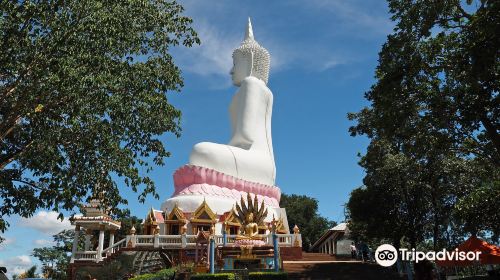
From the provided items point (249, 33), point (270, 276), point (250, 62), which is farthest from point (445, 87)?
point (249, 33)

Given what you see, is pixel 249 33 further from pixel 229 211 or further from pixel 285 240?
pixel 285 240

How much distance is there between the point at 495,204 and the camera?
16266mm

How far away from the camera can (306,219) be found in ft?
175

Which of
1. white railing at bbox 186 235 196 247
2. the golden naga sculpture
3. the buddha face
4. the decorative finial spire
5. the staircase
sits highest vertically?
the decorative finial spire

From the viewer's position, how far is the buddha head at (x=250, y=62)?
3384 cm

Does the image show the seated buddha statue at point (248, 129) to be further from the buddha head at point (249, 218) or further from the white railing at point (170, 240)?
the buddha head at point (249, 218)

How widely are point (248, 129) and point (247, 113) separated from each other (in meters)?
1.16

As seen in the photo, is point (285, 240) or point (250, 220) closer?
point (250, 220)

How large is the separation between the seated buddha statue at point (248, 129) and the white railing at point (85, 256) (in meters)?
8.28

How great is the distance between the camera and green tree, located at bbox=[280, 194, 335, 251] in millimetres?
51781

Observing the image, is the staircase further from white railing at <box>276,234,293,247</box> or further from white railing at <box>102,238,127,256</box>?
white railing at <box>276,234,293,247</box>

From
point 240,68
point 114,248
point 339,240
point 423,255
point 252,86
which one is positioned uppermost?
point 240,68

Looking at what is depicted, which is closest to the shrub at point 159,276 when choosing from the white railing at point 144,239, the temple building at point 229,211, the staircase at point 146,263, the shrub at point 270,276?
the temple building at point 229,211

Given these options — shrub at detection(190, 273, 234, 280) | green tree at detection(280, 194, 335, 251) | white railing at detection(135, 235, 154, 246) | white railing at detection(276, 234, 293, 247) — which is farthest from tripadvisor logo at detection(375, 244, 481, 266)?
green tree at detection(280, 194, 335, 251)
